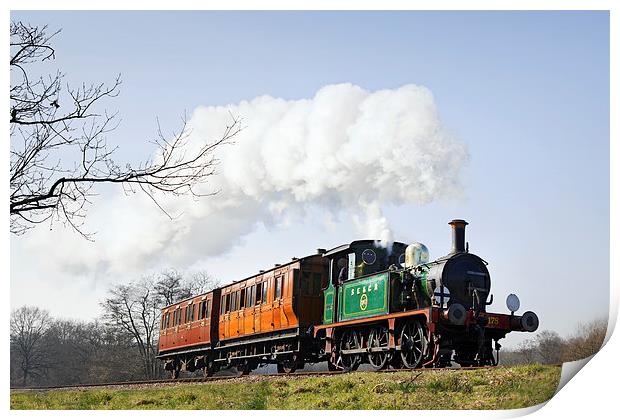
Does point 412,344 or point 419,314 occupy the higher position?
point 419,314

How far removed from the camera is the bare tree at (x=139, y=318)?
111 ft

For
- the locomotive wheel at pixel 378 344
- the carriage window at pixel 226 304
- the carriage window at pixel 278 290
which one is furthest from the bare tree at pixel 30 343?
the locomotive wheel at pixel 378 344

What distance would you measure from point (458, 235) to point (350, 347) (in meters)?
3.71

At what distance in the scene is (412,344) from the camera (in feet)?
46.7

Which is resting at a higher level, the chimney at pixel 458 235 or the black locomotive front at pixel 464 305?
the chimney at pixel 458 235

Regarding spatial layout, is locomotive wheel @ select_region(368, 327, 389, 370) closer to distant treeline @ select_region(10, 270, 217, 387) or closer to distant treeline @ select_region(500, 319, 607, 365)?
distant treeline @ select_region(500, 319, 607, 365)

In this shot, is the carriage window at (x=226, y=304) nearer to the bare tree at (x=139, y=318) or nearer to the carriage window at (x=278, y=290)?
the carriage window at (x=278, y=290)

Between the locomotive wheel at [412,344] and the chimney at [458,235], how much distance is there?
73.2 inches

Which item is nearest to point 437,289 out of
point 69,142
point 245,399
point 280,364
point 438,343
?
point 438,343

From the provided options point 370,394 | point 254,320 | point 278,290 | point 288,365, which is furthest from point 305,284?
point 370,394

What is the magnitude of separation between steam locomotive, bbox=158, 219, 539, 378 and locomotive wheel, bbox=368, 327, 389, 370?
0.07 feet

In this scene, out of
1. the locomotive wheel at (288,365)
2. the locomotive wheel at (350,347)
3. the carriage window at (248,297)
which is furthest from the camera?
the carriage window at (248,297)

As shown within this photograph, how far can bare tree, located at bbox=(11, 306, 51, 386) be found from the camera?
28188 mm

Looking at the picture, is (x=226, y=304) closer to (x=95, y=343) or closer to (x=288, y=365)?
(x=288, y=365)
